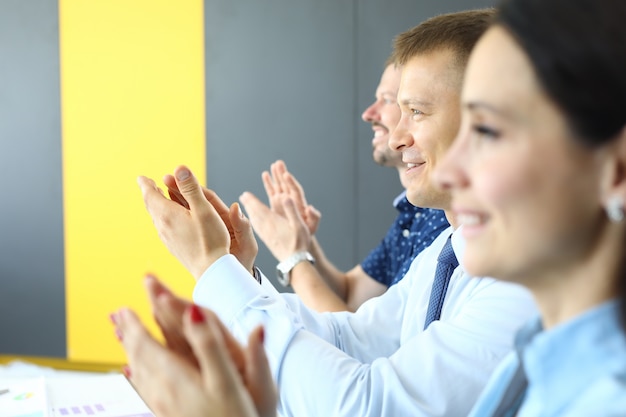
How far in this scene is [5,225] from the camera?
411 cm

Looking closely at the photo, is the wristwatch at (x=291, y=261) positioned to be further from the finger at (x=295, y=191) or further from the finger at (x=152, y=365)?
the finger at (x=152, y=365)

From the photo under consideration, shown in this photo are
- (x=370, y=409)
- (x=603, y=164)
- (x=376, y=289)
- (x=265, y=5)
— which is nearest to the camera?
(x=603, y=164)

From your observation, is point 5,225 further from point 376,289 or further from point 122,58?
point 376,289

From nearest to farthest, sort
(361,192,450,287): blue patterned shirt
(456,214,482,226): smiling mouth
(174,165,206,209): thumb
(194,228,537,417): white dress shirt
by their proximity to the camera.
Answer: (456,214,482,226): smiling mouth → (194,228,537,417): white dress shirt → (174,165,206,209): thumb → (361,192,450,287): blue patterned shirt

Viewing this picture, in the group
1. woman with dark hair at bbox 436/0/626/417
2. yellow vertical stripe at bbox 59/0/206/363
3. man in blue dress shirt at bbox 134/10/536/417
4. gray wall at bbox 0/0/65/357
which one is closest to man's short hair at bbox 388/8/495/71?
man in blue dress shirt at bbox 134/10/536/417

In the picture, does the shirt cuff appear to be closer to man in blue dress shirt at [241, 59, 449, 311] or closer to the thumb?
the thumb

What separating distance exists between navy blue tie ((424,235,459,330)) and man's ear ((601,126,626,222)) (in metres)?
0.67

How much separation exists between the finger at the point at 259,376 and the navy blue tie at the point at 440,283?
609 millimetres

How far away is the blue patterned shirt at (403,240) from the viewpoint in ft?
6.44

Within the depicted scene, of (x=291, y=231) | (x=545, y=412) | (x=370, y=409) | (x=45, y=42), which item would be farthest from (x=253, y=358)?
(x=45, y=42)

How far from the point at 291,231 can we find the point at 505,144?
1552 mm

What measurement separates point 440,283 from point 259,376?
0.64 metres

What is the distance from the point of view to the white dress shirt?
109 centimetres

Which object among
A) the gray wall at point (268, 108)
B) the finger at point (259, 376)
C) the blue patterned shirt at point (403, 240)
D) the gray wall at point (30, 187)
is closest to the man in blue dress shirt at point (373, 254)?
the blue patterned shirt at point (403, 240)
